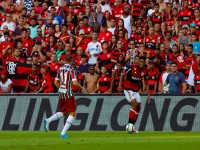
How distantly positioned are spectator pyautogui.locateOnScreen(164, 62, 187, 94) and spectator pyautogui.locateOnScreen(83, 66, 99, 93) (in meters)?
2.56

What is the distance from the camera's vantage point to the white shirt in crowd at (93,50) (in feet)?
92.3

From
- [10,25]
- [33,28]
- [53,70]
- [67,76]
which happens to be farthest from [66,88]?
[10,25]

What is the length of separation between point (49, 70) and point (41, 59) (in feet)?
4.00

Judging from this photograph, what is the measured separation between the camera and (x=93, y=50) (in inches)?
1113

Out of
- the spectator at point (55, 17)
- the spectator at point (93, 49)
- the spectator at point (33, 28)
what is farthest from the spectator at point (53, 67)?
the spectator at point (55, 17)

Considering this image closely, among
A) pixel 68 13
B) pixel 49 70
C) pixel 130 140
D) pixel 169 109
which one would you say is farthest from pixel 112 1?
pixel 130 140

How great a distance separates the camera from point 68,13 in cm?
3180

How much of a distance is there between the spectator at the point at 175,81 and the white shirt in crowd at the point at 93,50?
142 inches

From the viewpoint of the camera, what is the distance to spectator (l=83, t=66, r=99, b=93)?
87.2ft

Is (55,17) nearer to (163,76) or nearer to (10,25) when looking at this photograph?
(10,25)

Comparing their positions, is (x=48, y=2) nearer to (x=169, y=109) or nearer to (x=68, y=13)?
(x=68, y=13)

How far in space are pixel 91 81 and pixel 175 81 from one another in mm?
2995

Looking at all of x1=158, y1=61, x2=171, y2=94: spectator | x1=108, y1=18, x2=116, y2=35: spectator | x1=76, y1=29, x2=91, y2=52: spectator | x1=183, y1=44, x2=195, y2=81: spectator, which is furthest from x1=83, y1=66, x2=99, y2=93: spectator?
x1=108, y1=18, x2=116, y2=35: spectator

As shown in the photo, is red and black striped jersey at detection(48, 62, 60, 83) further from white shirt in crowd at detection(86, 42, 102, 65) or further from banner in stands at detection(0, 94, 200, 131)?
white shirt in crowd at detection(86, 42, 102, 65)
